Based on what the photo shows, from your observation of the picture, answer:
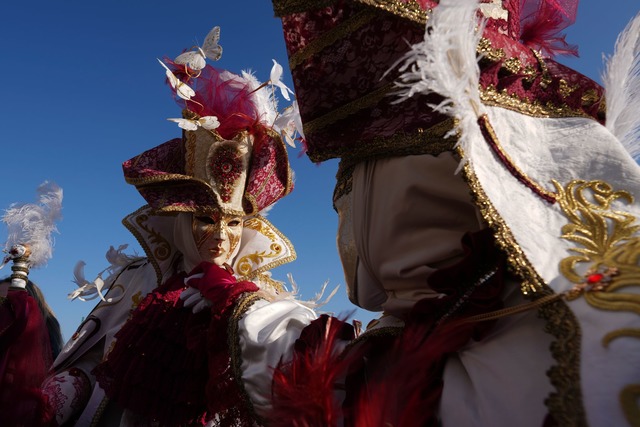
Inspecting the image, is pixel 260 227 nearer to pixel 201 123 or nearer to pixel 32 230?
pixel 201 123

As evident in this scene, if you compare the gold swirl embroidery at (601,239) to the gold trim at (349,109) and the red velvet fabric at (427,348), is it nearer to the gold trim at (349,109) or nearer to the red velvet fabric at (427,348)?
the red velvet fabric at (427,348)

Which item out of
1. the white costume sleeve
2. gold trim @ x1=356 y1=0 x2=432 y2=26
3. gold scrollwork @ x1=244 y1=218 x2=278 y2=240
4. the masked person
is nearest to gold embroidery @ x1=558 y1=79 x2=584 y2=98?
gold trim @ x1=356 y1=0 x2=432 y2=26

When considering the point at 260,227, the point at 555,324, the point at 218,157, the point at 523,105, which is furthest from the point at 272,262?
the point at 555,324

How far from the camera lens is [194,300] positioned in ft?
8.13

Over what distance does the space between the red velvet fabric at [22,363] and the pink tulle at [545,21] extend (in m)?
3.07

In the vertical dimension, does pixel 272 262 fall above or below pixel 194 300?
above

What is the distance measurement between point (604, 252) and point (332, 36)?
91cm

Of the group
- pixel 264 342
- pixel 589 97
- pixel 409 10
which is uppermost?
pixel 409 10

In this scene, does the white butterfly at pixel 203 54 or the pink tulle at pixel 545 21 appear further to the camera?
the white butterfly at pixel 203 54

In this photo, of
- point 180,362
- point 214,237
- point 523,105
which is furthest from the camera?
point 214,237

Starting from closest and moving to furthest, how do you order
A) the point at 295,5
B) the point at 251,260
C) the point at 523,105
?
1. the point at 523,105
2. the point at 295,5
3. the point at 251,260

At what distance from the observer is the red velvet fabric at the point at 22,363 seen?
104 inches

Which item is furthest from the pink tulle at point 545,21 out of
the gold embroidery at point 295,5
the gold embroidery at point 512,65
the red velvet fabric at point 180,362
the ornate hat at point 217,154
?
the ornate hat at point 217,154

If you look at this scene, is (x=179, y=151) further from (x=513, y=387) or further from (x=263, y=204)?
(x=513, y=387)
